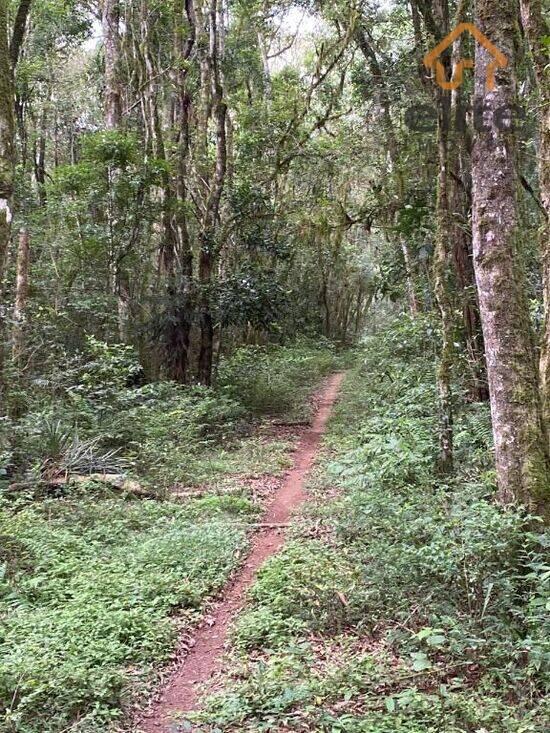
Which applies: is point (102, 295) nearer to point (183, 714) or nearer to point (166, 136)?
point (166, 136)

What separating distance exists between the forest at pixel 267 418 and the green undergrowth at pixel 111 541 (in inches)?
1.2

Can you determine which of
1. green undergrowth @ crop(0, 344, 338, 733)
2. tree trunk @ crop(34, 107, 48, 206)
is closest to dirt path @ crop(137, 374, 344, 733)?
green undergrowth @ crop(0, 344, 338, 733)

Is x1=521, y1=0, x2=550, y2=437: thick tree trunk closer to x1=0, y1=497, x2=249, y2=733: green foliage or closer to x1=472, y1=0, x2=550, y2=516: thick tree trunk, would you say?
x1=472, y1=0, x2=550, y2=516: thick tree trunk

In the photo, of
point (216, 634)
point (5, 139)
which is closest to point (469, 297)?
→ point (216, 634)

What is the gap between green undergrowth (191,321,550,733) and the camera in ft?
11.5

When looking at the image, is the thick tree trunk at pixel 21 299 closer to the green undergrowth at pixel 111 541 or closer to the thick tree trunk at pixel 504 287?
the green undergrowth at pixel 111 541

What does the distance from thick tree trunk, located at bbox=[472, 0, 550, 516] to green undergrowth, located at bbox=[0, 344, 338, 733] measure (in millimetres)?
2925

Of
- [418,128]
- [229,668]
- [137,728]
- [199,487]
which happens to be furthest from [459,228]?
[137,728]

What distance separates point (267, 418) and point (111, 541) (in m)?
7.14

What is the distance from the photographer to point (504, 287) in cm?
497

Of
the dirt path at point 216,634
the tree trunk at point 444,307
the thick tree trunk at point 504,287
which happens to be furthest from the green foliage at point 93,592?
the thick tree trunk at point 504,287

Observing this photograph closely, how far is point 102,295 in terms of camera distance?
13.9m

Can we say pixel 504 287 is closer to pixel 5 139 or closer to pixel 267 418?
pixel 5 139

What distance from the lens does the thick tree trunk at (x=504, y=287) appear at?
191 inches
